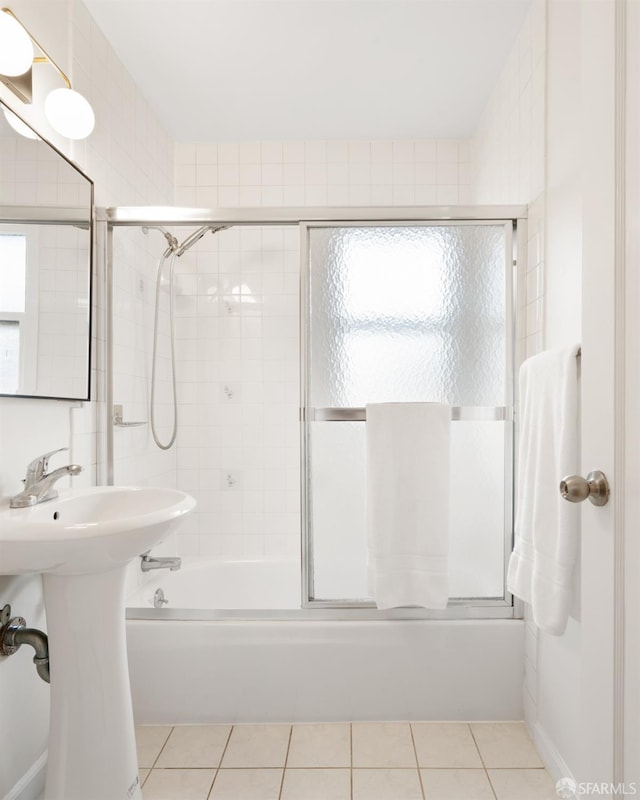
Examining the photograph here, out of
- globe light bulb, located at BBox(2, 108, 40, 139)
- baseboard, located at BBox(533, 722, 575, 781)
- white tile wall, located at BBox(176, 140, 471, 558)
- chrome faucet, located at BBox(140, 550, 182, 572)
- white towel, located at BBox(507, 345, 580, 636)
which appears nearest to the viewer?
white towel, located at BBox(507, 345, 580, 636)

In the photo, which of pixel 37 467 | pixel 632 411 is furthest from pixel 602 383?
pixel 37 467

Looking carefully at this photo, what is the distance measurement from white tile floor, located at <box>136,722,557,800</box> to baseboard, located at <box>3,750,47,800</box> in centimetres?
28

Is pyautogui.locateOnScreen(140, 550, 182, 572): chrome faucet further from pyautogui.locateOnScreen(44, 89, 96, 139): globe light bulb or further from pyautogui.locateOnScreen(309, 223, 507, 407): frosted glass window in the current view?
pyautogui.locateOnScreen(44, 89, 96, 139): globe light bulb

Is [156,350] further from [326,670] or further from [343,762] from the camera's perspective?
[343,762]

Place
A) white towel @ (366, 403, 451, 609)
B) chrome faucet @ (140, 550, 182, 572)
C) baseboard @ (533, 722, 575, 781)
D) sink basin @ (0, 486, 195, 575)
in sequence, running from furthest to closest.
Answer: chrome faucet @ (140, 550, 182, 572), white towel @ (366, 403, 451, 609), baseboard @ (533, 722, 575, 781), sink basin @ (0, 486, 195, 575)

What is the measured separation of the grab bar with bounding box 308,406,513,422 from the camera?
70.2 inches

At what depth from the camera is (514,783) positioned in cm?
149

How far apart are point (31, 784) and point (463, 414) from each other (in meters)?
1.69

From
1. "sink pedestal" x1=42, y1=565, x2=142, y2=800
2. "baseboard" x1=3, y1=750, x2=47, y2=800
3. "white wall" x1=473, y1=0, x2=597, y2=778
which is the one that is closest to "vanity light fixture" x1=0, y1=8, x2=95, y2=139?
"sink pedestal" x1=42, y1=565, x2=142, y2=800

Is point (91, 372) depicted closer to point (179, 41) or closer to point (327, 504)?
point (327, 504)

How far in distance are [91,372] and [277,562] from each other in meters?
1.41

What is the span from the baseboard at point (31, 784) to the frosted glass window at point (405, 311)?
52.6 inches

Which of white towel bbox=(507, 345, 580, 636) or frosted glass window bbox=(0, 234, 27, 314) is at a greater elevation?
frosted glass window bbox=(0, 234, 27, 314)

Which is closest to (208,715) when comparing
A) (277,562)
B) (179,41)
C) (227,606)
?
(227,606)
